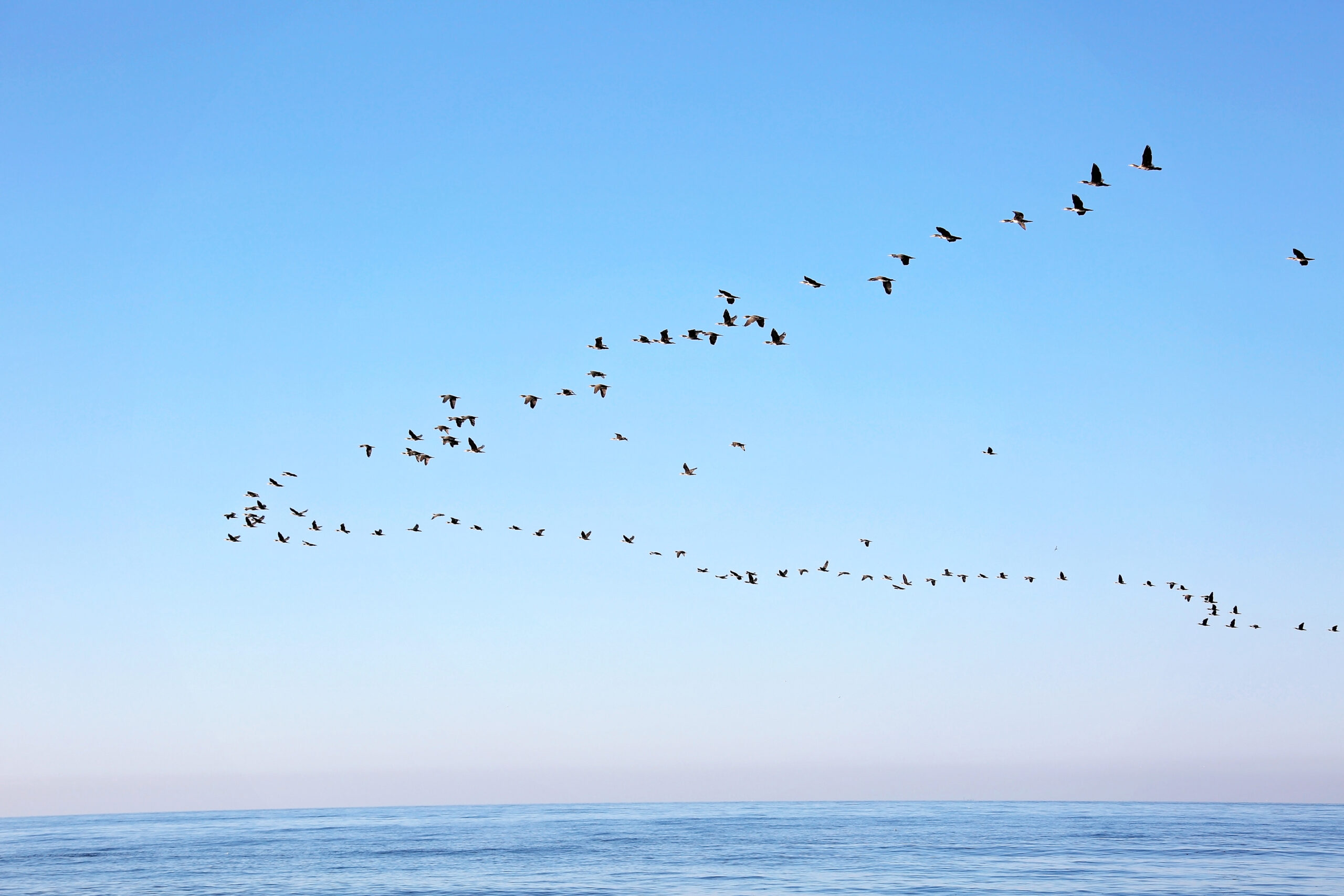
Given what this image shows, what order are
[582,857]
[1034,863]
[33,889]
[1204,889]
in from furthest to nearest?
[582,857], [1034,863], [33,889], [1204,889]

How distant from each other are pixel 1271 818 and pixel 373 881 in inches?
5015

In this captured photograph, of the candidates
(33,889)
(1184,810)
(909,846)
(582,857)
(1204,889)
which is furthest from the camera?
(1184,810)

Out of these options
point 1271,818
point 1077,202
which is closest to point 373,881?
point 1077,202

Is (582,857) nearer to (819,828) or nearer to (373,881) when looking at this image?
(373,881)

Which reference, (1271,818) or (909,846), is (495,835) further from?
(1271,818)

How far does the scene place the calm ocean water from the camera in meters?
65.9

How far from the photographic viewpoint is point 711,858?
84.2 metres

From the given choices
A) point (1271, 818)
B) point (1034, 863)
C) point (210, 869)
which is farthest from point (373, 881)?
point (1271, 818)

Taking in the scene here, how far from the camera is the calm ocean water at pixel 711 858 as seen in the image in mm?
65938

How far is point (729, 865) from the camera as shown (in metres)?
78.1

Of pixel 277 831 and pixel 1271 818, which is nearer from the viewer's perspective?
pixel 277 831

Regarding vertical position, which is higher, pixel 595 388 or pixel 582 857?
pixel 595 388

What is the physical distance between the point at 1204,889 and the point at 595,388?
41.6 m

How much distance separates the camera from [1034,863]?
7681 centimetres
